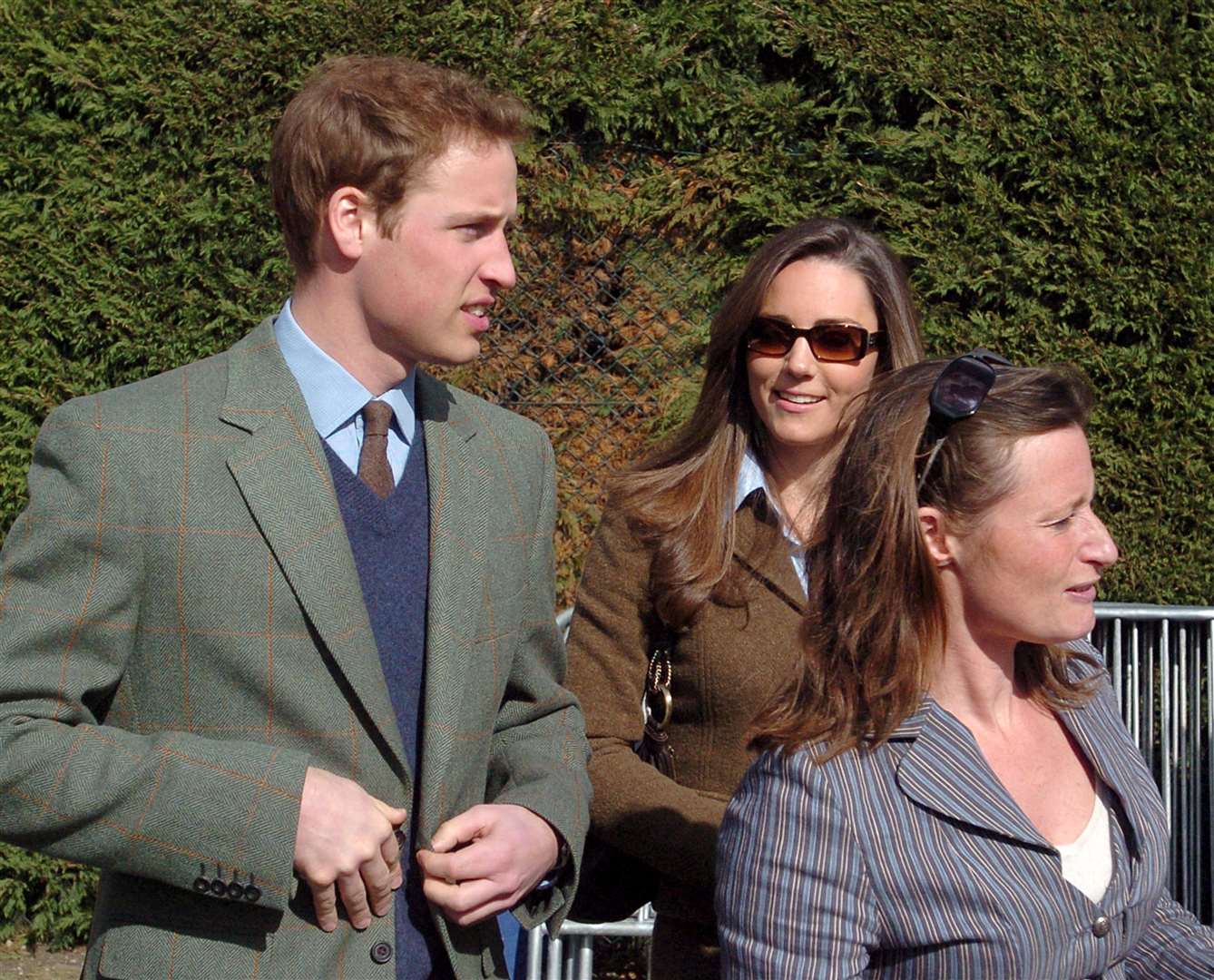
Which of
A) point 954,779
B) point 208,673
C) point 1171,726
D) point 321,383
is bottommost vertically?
point 1171,726

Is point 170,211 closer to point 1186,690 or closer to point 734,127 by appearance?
point 734,127

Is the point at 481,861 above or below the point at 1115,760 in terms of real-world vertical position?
below

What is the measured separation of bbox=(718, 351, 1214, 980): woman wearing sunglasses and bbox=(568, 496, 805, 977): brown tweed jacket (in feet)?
1.73

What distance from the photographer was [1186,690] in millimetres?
4738

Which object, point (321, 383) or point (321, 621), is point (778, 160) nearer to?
point (321, 383)

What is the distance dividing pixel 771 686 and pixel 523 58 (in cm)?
324

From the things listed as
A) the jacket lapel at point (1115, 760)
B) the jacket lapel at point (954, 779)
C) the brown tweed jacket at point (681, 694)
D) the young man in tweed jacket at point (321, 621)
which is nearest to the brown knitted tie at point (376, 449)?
the young man in tweed jacket at point (321, 621)

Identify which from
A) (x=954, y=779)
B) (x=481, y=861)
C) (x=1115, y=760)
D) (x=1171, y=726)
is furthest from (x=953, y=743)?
(x=1171, y=726)

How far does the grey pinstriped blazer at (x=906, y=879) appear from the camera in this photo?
1.82 metres

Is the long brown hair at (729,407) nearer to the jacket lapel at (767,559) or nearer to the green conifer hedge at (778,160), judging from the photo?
the jacket lapel at (767,559)

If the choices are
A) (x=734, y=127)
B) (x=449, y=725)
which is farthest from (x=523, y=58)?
(x=449, y=725)

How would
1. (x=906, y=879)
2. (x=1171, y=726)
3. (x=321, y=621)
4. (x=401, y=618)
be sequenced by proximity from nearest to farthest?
1. (x=906, y=879)
2. (x=321, y=621)
3. (x=401, y=618)
4. (x=1171, y=726)

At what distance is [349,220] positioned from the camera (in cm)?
224

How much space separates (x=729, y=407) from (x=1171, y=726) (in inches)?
101
